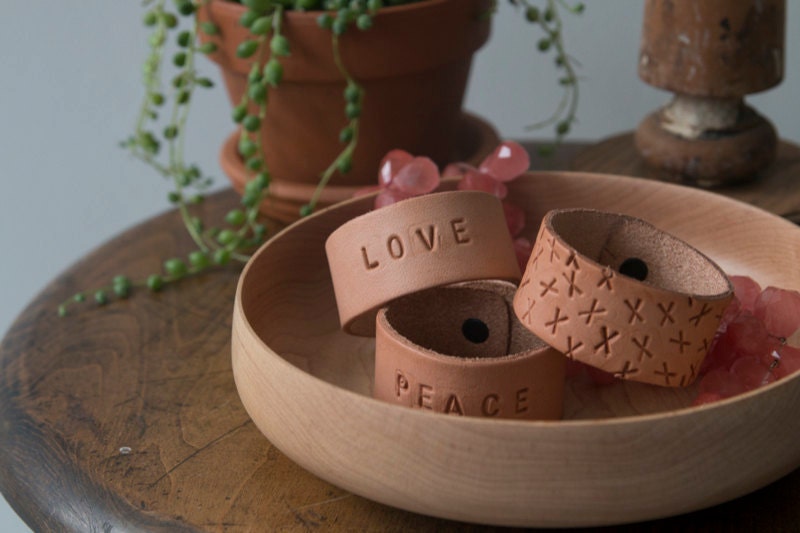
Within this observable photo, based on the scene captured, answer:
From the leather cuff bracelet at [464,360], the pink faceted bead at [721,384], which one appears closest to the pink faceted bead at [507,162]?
the leather cuff bracelet at [464,360]

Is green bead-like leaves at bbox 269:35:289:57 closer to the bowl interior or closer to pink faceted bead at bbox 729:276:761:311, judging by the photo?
the bowl interior

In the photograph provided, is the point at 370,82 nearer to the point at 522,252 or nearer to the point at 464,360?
the point at 522,252

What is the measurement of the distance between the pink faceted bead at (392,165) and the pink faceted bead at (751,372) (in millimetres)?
281

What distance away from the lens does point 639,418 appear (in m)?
0.45

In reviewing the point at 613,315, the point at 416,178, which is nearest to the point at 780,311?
the point at 613,315

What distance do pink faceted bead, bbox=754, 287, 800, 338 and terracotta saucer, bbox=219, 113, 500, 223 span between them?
34 centimetres

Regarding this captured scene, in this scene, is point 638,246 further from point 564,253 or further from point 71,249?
point 71,249

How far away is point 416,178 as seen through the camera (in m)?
0.73

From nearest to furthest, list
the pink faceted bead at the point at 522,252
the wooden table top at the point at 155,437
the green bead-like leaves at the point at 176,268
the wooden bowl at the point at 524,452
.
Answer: the wooden bowl at the point at 524,452 < the wooden table top at the point at 155,437 < the pink faceted bead at the point at 522,252 < the green bead-like leaves at the point at 176,268

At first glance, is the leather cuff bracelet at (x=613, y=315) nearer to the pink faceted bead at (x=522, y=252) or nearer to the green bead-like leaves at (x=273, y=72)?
the pink faceted bead at (x=522, y=252)

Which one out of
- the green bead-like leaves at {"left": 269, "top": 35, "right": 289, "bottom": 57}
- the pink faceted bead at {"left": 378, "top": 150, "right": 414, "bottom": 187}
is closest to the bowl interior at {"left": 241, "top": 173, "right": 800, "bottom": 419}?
the pink faceted bead at {"left": 378, "top": 150, "right": 414, "bottom": 187}

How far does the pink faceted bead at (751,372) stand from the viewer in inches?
23.0

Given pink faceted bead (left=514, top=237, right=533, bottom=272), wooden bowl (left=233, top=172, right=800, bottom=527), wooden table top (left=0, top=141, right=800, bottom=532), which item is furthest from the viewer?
pink faceted bead (left=514, top=237, right=533, bottom=272)

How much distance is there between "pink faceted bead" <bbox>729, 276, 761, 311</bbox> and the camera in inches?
25.7
